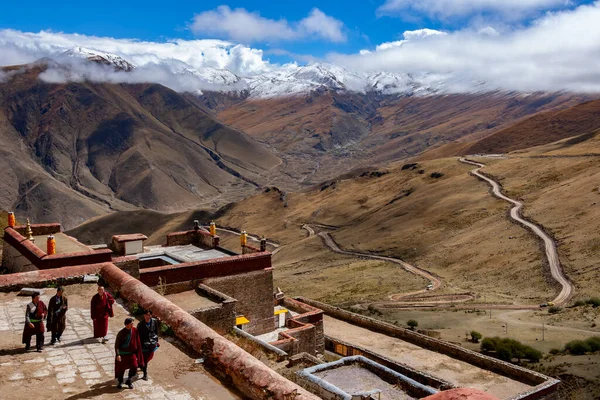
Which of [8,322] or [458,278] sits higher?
[8,322]

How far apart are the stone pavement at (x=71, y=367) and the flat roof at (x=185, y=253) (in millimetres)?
10665

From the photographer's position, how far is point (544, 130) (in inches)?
5689

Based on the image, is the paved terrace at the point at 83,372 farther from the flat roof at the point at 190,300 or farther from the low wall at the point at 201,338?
the flat roof at the point at 190,300

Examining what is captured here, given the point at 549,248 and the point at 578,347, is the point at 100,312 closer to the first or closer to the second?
the point at 578,347

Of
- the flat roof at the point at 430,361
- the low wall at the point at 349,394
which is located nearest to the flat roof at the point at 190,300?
the low wall at the point at 349,394

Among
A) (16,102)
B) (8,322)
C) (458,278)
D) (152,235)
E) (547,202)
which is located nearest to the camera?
(8,322)

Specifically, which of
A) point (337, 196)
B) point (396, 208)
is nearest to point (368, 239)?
point (396, 208)

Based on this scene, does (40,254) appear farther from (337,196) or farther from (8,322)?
(337,196)

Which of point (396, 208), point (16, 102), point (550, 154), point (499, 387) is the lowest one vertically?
point (499, 387)

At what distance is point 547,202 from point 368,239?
22750 millimetres

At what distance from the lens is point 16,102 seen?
200 metres

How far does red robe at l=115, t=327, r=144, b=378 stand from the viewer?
770 centimetres

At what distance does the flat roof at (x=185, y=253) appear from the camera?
21172 mm

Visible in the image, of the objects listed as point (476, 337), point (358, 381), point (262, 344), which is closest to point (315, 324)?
point (358, 381)
